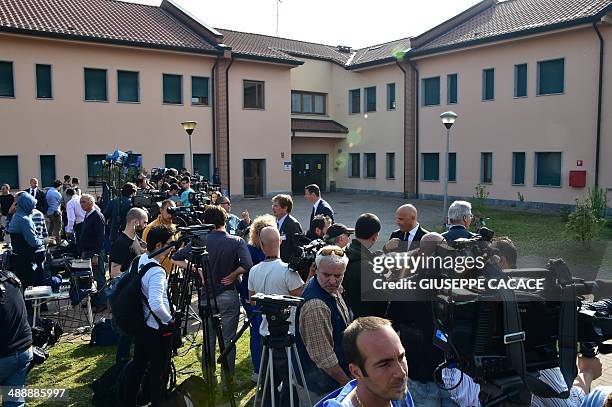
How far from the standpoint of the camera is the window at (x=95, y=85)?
74.1 feet

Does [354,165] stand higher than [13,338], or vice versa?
[354,165]

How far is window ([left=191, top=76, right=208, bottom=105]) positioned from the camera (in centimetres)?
2527

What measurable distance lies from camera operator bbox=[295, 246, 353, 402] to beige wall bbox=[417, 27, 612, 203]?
19829mm

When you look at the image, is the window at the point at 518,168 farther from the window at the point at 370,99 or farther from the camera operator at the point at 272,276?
the camera operator at the point at 272,276

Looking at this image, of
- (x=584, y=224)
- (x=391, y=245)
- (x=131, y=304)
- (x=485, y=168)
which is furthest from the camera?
(x=485, y=168)

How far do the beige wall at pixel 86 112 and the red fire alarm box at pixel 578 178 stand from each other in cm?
1576

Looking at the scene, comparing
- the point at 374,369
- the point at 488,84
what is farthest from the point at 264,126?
the point at 374,369

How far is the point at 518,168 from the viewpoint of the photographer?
23234mm

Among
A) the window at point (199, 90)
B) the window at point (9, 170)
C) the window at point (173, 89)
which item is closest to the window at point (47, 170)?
the window at point (9, 170)

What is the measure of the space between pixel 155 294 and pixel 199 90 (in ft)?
72.8

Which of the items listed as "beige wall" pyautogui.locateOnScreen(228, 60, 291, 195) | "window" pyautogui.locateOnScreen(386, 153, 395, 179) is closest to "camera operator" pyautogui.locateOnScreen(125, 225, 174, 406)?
"beige wall" pyautogui.locateOnScreen(228, 60, 291, 195)

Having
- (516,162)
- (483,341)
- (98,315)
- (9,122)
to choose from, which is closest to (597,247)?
(516,162)

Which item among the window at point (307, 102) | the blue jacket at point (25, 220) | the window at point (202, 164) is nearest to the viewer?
the blue jacket at point (25, 220)

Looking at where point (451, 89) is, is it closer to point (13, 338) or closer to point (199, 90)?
point (199, 90)
